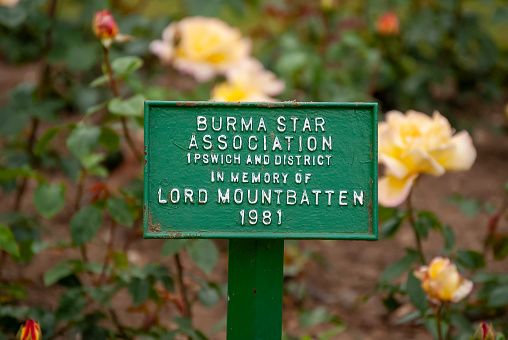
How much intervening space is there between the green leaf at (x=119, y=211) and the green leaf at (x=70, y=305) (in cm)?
21

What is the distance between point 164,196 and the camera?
3.52ft

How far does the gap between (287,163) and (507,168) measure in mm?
2096

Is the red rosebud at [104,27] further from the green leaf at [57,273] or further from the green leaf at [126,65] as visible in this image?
the green leaf at [57,273]

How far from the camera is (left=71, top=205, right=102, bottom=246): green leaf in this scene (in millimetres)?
1292

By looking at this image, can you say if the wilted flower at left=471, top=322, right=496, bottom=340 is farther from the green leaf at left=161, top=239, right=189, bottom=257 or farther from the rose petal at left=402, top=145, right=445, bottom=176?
the green leaf at left=161, top=239, right=189, bottom=257

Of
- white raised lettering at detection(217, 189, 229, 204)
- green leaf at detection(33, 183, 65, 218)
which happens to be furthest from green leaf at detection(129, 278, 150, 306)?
white raised lettering at detection(217, 189, 229, 204)

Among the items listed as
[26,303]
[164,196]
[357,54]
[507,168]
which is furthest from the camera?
[507,168]

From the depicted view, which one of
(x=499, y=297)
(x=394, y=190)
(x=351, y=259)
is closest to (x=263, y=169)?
(x=394, y=190)

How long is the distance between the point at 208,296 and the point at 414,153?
0.61 m

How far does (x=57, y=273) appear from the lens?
1.34 metres

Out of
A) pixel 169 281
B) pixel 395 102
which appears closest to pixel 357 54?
pixel 395 102

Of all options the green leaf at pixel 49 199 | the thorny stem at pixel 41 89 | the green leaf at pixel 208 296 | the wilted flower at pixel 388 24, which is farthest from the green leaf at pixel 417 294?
the wilted flower at pixel 388 24

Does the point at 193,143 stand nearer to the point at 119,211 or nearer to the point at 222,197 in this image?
the point at 222,197

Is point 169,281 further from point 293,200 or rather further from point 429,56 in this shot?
point 429,56
